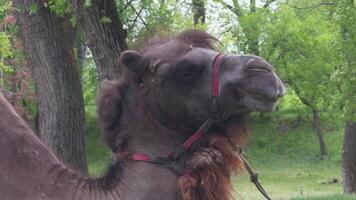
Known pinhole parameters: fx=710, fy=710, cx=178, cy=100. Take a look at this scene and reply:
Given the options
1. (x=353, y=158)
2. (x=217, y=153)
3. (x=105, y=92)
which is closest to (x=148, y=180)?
(x=217, y=153)

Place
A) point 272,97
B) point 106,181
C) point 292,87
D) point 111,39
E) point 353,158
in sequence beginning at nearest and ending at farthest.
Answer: point 272,97, point 106,181, point 111,39, point 353,158, point 292,87

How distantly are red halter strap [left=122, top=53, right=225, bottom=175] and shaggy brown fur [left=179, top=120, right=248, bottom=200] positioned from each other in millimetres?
50

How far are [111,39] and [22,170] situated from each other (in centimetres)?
462

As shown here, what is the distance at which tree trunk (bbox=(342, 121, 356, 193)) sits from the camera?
51.9ft

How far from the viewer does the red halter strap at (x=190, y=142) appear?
3424 mm

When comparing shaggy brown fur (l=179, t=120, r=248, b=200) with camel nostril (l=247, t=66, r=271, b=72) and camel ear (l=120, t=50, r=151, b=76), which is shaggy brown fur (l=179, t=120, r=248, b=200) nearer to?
camel nostril (l=247, t=66, r=271, b=72)

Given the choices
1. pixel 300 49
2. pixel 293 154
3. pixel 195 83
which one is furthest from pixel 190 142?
pixel 293 154

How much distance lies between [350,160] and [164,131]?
1297 centimetres

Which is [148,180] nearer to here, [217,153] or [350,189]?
[217,153]

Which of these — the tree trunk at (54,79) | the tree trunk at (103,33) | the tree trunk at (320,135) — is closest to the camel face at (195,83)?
the tree trunk at (103,33)

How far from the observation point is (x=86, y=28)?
7.91 meters

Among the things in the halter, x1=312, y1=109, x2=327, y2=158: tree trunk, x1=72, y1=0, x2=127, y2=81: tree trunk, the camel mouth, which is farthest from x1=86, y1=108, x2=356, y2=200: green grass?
the camel mouth

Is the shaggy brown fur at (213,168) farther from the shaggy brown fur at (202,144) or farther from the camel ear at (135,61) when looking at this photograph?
the camel ear at (135,61)

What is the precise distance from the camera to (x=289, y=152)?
116 ft
